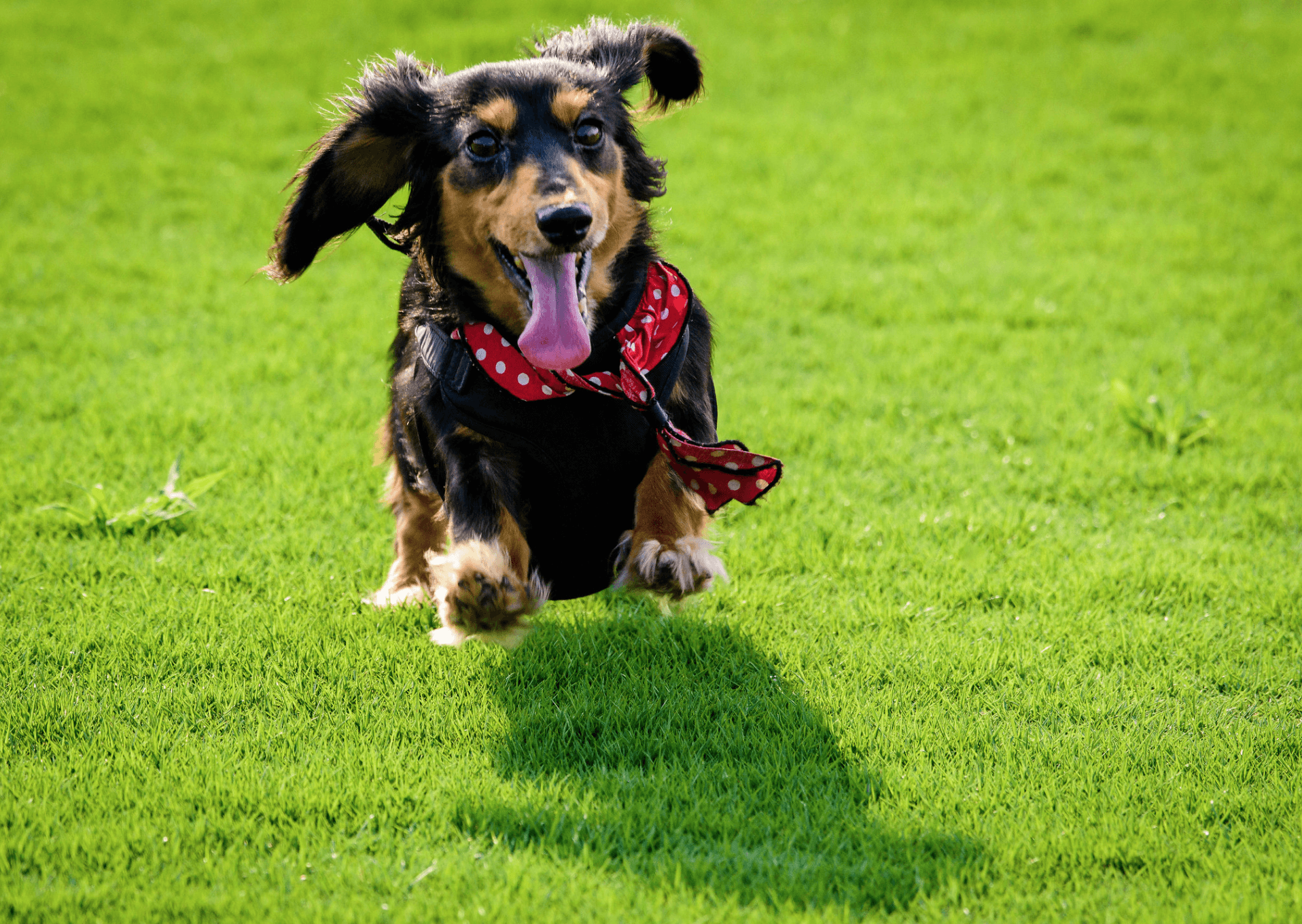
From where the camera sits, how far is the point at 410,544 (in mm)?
4266

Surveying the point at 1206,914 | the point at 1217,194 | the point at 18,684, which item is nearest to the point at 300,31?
the point at 1217,194

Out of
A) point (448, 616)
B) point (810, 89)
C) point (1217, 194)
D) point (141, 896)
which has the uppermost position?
point (810, 89)

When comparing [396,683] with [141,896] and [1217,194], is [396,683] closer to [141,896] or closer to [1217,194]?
[141,896]

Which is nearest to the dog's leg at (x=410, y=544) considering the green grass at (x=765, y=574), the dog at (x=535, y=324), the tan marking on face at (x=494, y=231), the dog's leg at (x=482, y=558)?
the green grass at (x=765, y=574)

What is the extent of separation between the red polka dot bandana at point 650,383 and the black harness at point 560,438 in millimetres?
45

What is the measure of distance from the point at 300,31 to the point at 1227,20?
8.69m

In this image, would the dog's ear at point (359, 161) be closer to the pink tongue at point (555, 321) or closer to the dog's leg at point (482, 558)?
the pink tongue at point (555, 321)

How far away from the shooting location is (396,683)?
3693mm

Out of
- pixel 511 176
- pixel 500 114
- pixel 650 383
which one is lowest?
pixel 650 383

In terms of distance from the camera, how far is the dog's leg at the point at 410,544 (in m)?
4.19

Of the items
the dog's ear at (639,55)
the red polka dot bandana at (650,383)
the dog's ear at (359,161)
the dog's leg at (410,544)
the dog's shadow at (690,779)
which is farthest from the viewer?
the dog's leg at (410,544)

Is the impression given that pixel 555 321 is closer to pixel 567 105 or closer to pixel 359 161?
pixel 567 105

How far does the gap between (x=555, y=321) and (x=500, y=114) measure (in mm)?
589

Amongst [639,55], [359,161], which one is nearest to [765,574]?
[639,55]
